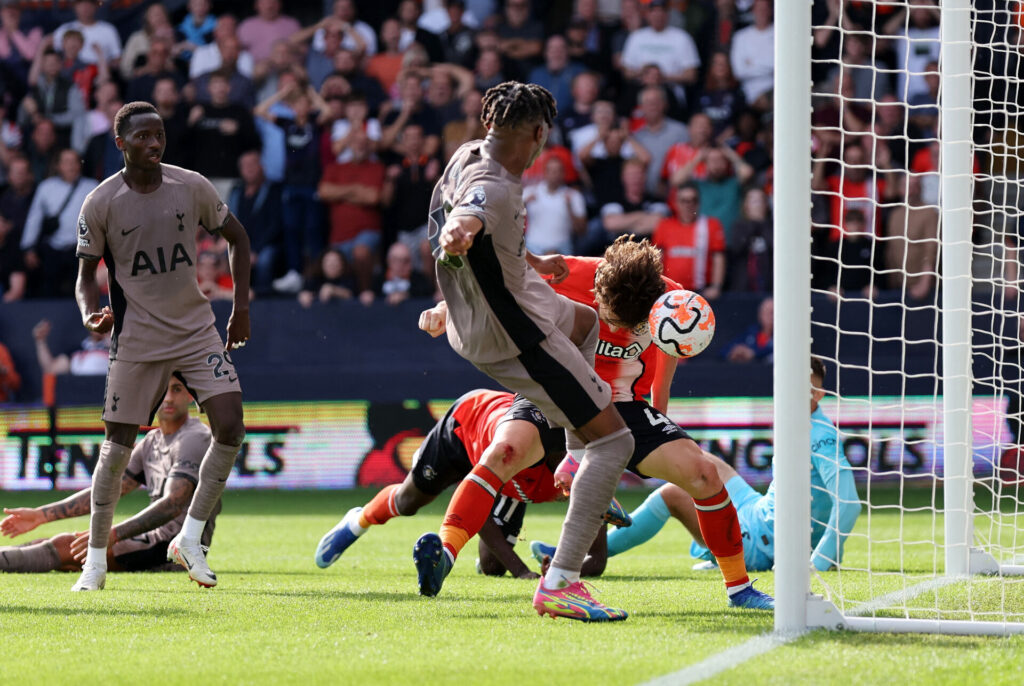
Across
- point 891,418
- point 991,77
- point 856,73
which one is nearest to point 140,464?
point 991,77

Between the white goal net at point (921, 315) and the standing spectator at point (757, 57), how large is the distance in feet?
1.86

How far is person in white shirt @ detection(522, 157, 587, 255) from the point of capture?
1334 cm

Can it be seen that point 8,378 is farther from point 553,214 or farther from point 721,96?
point 721,96

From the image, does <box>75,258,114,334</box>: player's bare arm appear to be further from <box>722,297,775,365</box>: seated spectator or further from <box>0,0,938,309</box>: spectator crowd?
<box>722,297,775,365</box>: seated spectator

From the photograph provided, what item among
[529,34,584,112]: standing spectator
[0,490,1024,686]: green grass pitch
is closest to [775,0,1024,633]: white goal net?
[0,490,1024,686]: green grass pitch

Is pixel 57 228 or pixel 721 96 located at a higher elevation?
pixel 721 96

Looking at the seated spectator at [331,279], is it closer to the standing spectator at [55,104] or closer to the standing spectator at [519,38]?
the standing spectator at [519,38]

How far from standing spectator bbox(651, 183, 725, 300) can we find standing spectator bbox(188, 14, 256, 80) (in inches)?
207

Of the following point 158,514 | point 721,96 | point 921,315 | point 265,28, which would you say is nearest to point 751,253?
point 921,315

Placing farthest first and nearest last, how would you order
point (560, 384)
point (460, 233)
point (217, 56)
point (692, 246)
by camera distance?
point (217, 56)
point (692, 246)
point (560, 384)
point (460, 233)

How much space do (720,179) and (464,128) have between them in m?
2.78

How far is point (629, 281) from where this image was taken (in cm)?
501

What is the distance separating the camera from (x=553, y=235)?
1334 centimetres

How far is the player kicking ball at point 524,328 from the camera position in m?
4.51
